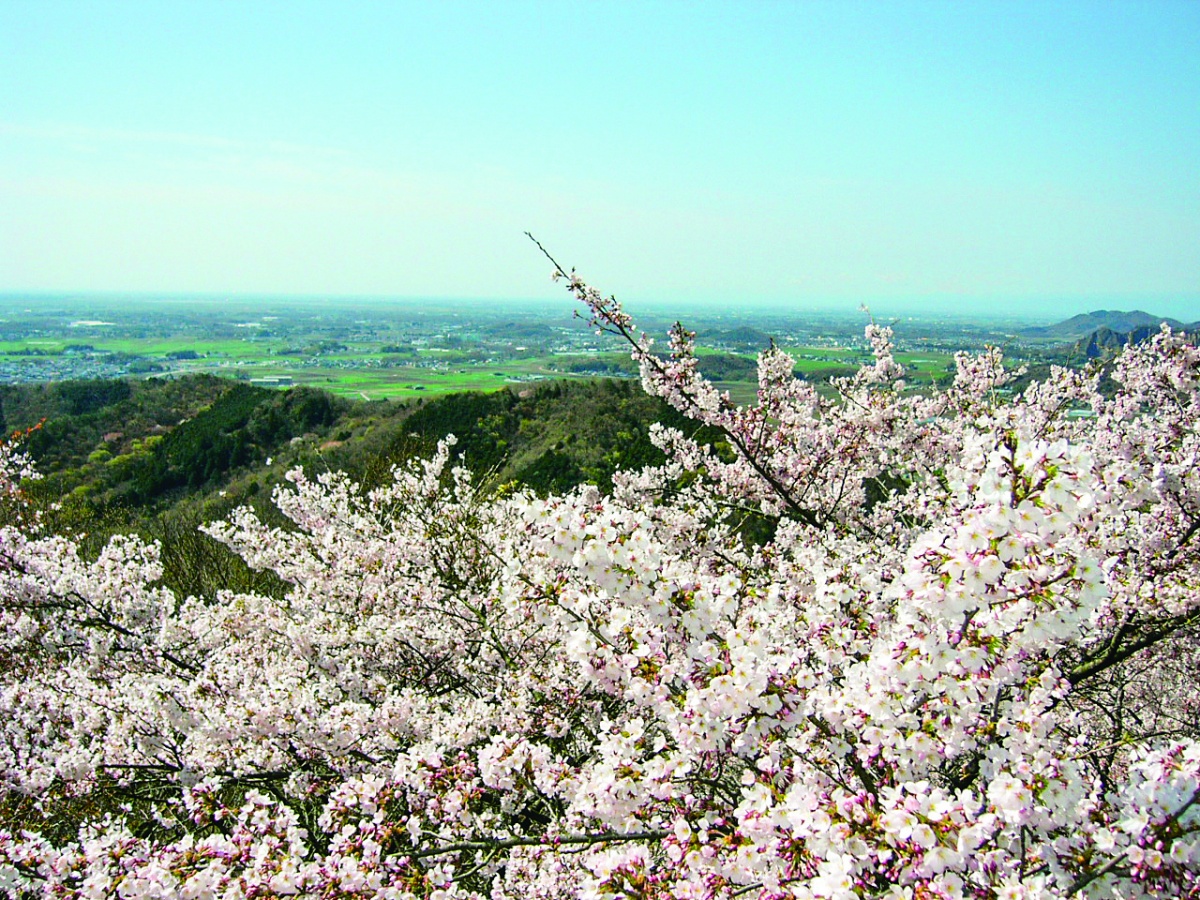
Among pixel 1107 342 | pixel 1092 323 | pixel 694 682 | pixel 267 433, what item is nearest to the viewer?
pixel 694 682

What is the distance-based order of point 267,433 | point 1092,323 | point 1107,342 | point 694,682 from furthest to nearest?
point 267,433
point 1092,323
point 1107,342
point 694,682

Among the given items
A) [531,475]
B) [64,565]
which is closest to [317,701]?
[64,565]

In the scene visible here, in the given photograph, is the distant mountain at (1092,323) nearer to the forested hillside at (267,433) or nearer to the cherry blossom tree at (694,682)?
the cherry blossom tree at (694,682)

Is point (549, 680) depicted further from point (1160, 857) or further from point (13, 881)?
point (1160, 857)

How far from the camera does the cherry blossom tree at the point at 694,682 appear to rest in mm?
2396

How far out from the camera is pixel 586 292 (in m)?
6.23

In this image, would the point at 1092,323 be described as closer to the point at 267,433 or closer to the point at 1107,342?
the point at 1107,342

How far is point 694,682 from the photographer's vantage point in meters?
3.06

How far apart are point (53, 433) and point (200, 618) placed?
5606 centimetres

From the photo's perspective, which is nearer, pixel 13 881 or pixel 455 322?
pixel 13 881

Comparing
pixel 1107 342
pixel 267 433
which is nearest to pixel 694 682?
pixel 1107 342

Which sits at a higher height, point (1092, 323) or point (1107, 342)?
point (1092, 323)

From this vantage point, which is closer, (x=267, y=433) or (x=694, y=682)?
(x=694, y=682)

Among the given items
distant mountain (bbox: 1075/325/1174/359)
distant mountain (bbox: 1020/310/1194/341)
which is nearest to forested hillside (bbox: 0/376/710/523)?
distant mountain (bbox: 1020/310/1194/341)
